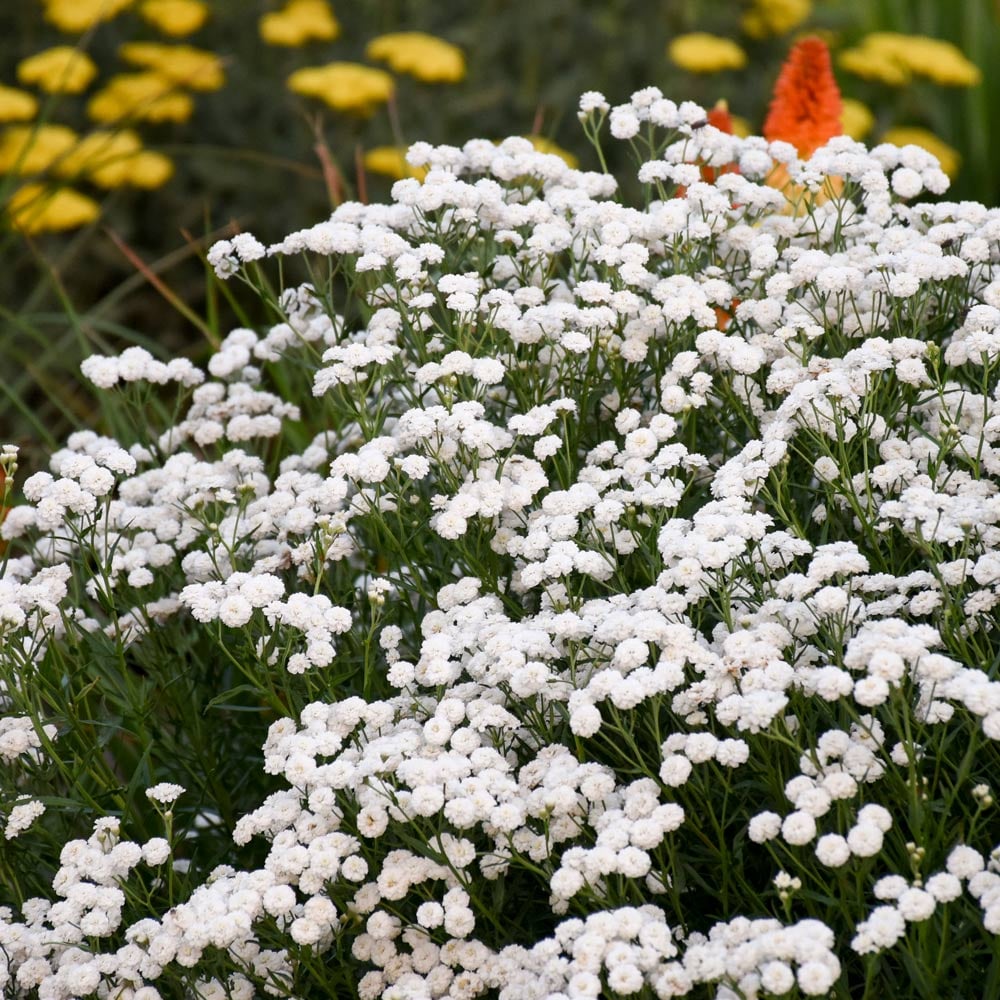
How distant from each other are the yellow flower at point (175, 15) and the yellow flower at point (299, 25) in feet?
1.02

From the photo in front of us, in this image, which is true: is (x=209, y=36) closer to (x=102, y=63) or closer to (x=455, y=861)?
(x=102, y=63)

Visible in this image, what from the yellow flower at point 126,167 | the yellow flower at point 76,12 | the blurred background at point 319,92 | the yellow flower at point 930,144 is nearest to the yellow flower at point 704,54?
the blurred background at point 319,92

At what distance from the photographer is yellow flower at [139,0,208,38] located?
671 centimetres

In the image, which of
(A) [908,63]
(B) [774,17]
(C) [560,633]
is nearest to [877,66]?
(A) [908,63]

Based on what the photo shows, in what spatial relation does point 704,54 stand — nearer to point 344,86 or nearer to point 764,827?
point 344,86

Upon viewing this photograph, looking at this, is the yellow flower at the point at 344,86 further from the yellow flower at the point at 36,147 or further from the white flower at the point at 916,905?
the white flower at the point at 916,905

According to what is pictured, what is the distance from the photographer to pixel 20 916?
8.55 ft

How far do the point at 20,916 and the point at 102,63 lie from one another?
228 inches

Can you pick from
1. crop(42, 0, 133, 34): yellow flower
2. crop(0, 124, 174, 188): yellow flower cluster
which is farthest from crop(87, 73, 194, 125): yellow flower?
crop(42, 0, 133, 34): yellow flower

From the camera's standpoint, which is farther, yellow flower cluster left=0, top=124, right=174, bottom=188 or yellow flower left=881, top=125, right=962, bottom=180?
yellow flower left=881, top=125, right=962, bottom=180

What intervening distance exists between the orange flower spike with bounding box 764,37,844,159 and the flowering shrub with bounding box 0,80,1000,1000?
3.41 ft

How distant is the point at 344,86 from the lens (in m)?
6.17

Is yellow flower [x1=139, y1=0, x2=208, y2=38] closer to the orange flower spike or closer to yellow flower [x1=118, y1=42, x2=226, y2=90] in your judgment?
yellow flower [x1=118, y1=42, x2=226, y2=90]

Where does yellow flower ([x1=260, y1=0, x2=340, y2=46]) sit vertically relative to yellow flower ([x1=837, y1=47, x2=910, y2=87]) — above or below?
above
